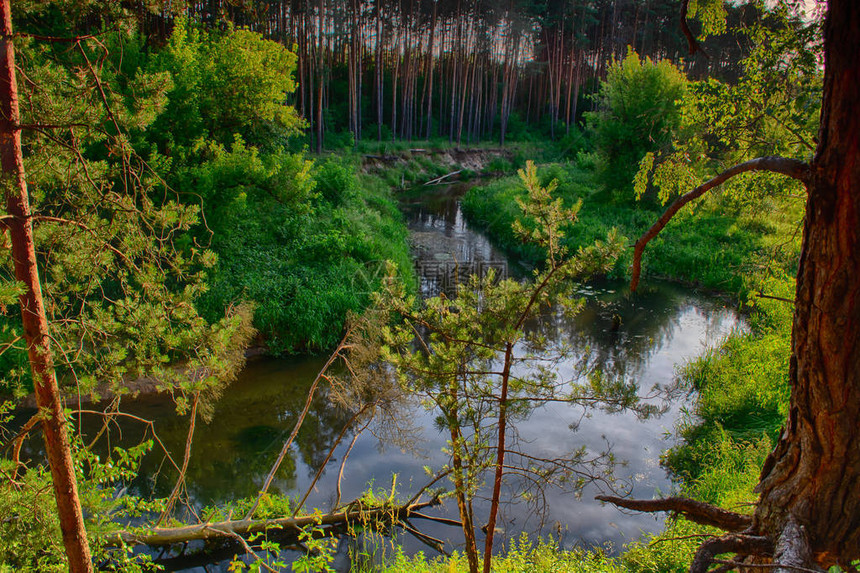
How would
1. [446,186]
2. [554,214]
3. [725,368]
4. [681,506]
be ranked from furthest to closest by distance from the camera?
[446,186] → [725,368] → [554,214] → [681,506]

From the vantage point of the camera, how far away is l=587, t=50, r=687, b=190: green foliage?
70.5 feet

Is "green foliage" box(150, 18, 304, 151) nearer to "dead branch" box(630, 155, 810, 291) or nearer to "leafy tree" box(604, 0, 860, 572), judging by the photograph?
"dead branch" box(630, 155, 810, 291)

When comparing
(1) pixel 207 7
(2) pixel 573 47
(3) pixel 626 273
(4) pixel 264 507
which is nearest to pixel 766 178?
(4) pixel 264 507

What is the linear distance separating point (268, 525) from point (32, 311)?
445cm

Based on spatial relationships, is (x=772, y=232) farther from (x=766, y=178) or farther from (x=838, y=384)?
(x=838, y=384)

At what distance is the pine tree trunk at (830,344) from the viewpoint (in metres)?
2.25

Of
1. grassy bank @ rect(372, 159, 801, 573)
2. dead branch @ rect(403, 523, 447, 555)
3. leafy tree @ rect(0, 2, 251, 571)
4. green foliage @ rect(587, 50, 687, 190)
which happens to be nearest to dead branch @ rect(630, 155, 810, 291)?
grassy bank @ rect(372, 159, 801, 573)

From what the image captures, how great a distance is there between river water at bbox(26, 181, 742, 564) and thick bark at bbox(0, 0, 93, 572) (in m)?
2.36

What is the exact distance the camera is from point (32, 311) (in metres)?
3.88

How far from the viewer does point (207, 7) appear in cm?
2220

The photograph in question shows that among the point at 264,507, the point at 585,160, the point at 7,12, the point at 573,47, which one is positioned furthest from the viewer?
the point at 573,47

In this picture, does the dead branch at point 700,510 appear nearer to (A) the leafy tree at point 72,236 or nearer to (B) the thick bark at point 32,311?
(A) the leafy tree at point 72,236

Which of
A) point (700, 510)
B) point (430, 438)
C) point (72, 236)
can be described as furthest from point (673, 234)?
point (72, 236)

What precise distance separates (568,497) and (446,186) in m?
27.6
